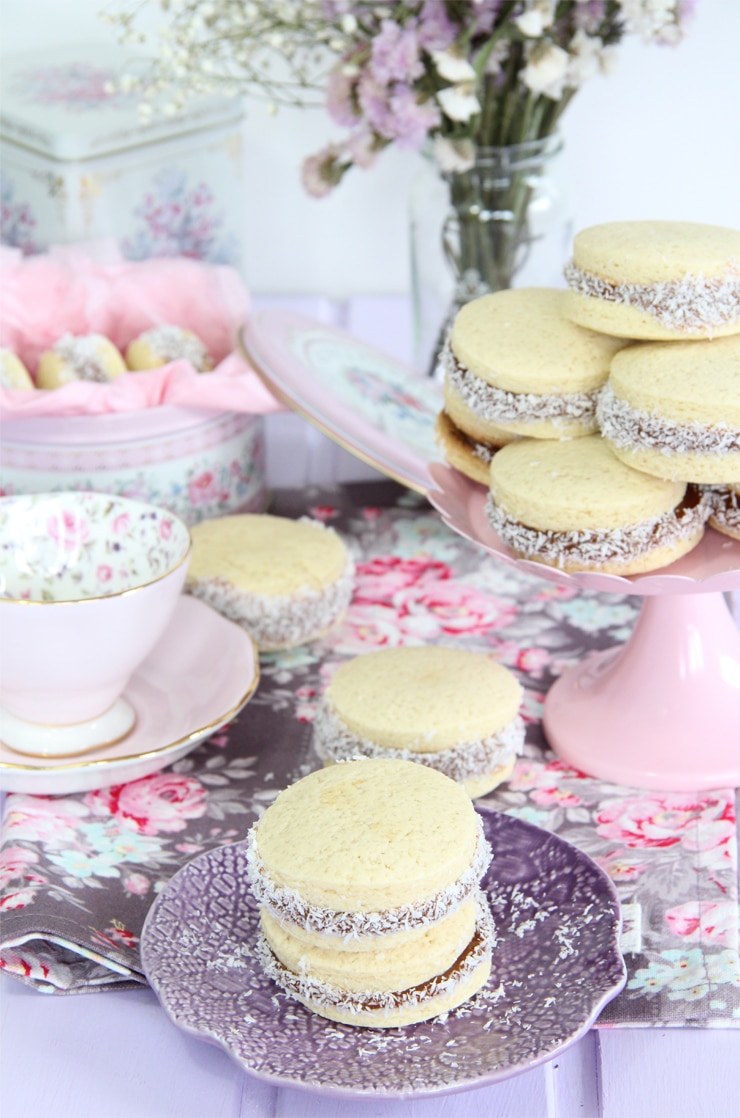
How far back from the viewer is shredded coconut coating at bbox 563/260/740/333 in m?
0.71

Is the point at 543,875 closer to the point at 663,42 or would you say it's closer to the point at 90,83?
the point at 663,42

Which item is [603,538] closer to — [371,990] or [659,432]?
[659,432]

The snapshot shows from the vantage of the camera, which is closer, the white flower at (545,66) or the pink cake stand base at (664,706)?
the pink cake stand base at (664,706)

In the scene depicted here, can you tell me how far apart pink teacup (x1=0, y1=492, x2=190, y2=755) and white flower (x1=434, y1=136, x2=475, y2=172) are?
0.43m

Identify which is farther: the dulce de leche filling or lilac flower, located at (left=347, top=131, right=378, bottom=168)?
lilac flower, located at (left=347, top=131, right=378, bottom=168)

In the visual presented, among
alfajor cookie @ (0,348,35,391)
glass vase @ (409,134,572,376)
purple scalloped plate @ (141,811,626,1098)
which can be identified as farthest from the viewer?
glass vase @ (409,134,572,376)

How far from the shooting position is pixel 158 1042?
2.16 feet

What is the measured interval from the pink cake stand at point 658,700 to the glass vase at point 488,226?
395 mm

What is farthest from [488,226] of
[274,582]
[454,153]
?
[274,582]

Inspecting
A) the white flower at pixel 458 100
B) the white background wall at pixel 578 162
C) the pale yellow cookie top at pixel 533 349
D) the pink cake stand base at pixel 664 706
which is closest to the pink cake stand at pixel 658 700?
the pink cake stand base at pixel 664 706

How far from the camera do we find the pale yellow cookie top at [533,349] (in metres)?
0.76

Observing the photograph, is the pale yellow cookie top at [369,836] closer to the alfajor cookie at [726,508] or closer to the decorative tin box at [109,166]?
the alfajor cookie at [726,508]

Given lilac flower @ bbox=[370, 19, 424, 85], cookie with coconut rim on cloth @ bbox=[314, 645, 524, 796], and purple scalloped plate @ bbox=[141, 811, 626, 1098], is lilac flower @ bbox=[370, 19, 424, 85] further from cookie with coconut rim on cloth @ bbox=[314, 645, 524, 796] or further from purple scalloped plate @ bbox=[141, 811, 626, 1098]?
purple scalloped plate @ bbox=[141, 811, 626, 1098]

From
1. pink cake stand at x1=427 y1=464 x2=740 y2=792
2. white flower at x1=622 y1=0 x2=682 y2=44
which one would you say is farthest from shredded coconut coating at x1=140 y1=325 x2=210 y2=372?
white flower at x1=622 y1=0 x2=682 y2=44
